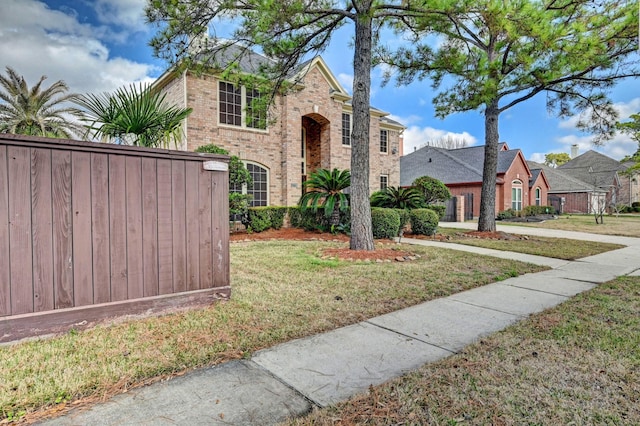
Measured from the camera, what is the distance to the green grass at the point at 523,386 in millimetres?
1858

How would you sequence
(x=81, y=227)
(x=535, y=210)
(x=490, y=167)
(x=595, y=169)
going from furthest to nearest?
(x=595, y=169)
(x=535, y=210)
(x=490, y=167)
(x=81, y=227)

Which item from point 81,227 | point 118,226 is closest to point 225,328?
point 118,226

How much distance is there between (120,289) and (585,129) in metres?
13.9

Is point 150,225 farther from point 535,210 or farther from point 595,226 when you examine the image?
point 535,210

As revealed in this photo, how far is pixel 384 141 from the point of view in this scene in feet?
60.5

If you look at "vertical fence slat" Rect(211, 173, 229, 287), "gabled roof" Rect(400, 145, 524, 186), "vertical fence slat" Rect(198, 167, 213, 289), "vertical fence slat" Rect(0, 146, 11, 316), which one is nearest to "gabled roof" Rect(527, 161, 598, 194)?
"gabled roof" Rect(400, 145, 524, 186)

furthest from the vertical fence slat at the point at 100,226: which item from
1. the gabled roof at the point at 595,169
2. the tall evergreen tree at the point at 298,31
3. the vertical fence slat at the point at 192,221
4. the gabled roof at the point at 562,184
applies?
the gabled roof at the point at 595,169

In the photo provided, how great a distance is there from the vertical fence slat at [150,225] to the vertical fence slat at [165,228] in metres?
0.04

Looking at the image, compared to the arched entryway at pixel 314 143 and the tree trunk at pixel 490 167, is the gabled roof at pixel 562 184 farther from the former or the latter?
Answer: the arched entryway at pixel 314 143

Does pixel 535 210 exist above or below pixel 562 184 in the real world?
below

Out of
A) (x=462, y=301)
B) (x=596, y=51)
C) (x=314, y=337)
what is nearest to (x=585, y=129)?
(x=596, y=51)

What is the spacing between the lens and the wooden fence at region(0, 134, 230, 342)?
2.74 meters

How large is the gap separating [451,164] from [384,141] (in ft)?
31.4

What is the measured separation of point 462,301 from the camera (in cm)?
411
